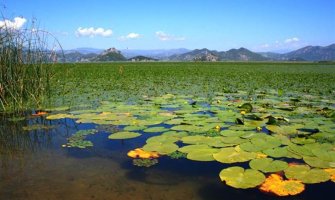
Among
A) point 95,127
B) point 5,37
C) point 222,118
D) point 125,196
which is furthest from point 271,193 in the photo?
point 5,37

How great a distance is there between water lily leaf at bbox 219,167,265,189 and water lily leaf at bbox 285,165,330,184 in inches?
11.2

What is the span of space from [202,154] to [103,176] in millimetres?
1060

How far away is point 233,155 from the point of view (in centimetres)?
316

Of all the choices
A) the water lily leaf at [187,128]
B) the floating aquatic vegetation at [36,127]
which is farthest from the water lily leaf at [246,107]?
the floating aquatic vegetation at [36,127]

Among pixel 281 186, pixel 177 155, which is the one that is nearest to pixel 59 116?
pixel 177 155

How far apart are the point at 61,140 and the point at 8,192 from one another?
5.02ft

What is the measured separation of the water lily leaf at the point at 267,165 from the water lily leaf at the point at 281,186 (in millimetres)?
162

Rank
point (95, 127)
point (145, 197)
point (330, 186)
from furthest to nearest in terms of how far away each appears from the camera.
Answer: point (95, 127)
point (330, 186)
point (145, 197)

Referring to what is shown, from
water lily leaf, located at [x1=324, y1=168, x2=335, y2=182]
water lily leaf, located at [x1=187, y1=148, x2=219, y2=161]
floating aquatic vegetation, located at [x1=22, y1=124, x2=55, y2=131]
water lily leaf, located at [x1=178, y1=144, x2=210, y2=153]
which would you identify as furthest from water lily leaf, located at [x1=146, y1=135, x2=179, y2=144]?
floating aquatic vegetation, located at [x1=22, y1=124, x2=55, y2=131]

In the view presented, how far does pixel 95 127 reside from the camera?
15.0ft

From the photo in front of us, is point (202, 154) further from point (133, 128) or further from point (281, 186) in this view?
point (133, 128)

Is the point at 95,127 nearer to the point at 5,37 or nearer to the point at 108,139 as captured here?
the point at 108,139

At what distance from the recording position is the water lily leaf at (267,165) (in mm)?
2760

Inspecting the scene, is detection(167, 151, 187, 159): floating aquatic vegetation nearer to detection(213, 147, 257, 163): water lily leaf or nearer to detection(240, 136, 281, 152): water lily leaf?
detection(213, 147, 257, 163): water lily leaf
